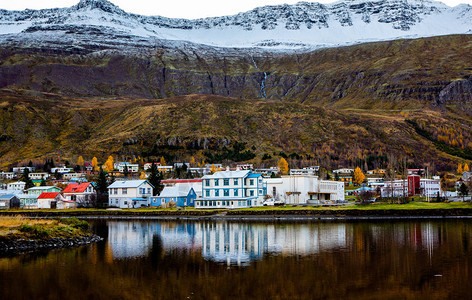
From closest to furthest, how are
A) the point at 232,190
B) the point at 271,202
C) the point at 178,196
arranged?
the point at 232,190
the point at 271,202
the point at 178,196

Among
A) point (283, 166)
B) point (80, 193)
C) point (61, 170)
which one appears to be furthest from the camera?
point (61, 170)

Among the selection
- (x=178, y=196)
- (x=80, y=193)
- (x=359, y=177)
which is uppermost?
(x=359, y=177)

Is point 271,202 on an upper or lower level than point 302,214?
upper

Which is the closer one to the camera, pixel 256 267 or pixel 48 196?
pixel 256 267

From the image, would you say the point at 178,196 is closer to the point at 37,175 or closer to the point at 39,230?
the point at 39,230

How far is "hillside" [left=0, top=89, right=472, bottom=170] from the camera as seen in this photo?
540 ft

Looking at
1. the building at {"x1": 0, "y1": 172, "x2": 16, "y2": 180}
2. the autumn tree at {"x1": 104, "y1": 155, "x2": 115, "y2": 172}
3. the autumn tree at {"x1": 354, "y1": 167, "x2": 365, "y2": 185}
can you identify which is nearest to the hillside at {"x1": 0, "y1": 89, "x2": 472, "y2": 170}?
the autumn tree at {"x1": 104, "y1": 155, "x2": 115, "y2": 172}

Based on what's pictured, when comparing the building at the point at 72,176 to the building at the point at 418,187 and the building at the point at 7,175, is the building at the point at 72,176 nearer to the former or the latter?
the building at the point at 7,175

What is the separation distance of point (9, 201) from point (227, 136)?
302ft

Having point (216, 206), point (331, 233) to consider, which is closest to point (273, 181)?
point (216, 206)

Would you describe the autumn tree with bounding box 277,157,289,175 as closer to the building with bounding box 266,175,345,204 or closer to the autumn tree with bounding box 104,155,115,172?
the autumn tree with bounding box 104,155,115,172

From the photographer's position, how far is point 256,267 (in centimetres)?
2977

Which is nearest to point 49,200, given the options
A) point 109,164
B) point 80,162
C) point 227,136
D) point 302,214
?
point 302,214

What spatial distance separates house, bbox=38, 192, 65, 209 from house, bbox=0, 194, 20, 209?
6.59 meters
